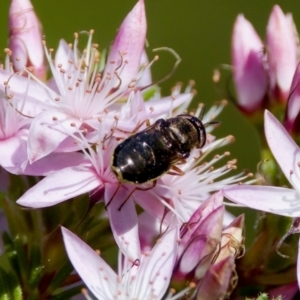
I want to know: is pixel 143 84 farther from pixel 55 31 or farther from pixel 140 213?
pixel 55 31

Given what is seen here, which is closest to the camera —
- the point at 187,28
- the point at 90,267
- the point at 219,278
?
the point at 219,278

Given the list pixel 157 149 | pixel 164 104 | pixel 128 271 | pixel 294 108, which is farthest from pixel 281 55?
pixel 128 271

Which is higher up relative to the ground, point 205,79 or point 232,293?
point 232,293

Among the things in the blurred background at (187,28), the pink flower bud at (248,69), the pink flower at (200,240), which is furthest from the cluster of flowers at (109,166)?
the blurred background at (187,28)

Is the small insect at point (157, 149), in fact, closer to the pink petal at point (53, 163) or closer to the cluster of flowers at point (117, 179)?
the cluster of flowers at point (117, 179)

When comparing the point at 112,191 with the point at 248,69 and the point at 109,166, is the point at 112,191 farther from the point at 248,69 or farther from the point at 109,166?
the point at 248,69

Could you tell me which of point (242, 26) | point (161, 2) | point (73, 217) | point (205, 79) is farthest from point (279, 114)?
point (161, 2)

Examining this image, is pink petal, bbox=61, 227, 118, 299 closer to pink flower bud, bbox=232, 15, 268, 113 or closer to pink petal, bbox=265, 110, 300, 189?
pink petal, bbox=265, 110, 300, 189
